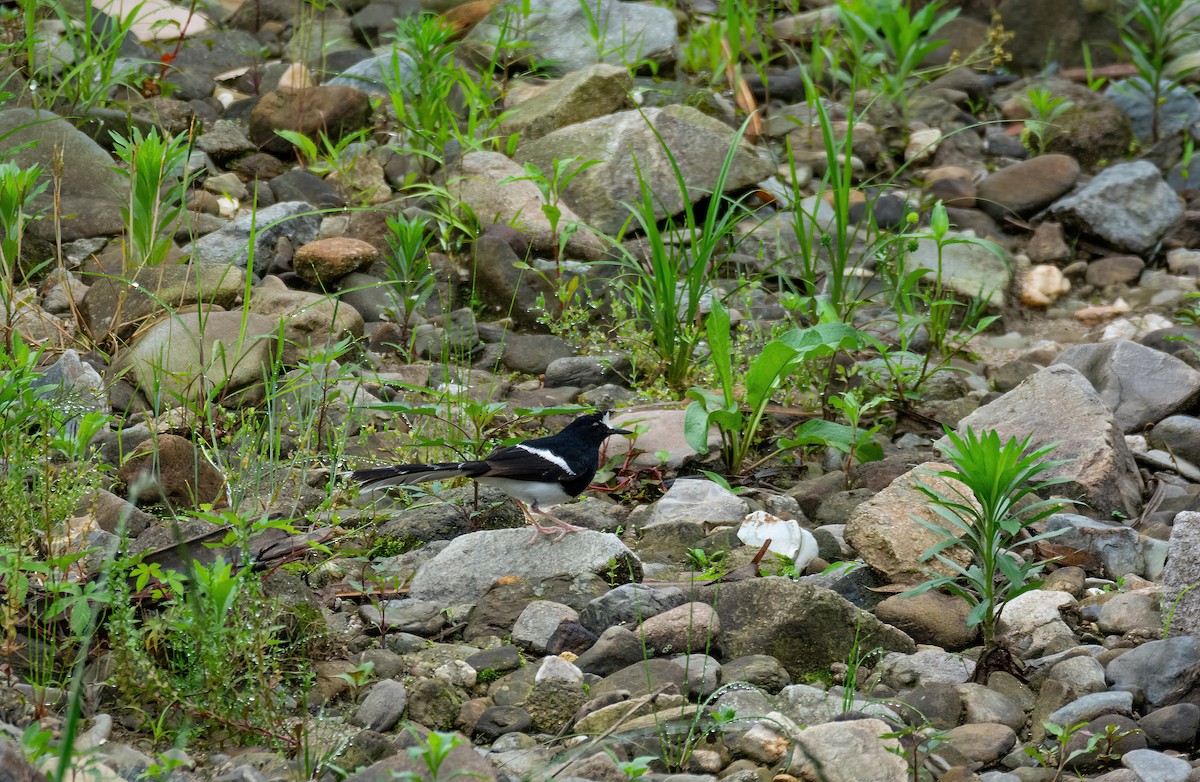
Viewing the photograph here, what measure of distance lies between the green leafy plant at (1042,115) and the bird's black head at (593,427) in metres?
4.78

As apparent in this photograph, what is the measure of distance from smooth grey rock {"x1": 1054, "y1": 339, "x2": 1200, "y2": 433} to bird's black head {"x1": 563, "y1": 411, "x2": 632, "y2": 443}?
7.46ft

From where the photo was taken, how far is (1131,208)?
7.34 m

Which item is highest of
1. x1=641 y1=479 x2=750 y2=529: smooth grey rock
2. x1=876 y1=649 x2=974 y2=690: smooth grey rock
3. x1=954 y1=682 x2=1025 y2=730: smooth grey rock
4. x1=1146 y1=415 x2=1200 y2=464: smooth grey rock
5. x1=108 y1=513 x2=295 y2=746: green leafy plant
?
x1=108 y1=513 x2=295 y2=746: green leafy plant

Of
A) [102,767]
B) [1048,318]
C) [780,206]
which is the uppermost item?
[102,767]

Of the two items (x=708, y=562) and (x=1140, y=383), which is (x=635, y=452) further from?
(x=1140, y=383)

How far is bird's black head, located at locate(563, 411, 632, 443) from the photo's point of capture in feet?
14.9

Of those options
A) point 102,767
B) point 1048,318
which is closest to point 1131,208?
point 1048,318

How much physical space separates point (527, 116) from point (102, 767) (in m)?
5.64

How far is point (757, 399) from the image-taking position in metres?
4.84

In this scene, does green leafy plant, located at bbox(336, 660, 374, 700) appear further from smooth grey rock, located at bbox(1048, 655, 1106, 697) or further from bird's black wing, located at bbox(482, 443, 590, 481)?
smooth grey rock, located at bbox(1048, 655, 1106, 697)

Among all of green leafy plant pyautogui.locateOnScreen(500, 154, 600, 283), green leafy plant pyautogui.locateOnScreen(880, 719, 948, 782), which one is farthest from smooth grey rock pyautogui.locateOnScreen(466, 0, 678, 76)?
green leafy plant pyautogui.locateOnScreen(880, 719, 948, 782)

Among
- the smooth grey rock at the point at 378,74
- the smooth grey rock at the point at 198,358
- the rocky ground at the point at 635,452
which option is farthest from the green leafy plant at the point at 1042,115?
the smooth grey rock at the point at 198,358

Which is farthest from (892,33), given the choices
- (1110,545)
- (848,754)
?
(848,754)

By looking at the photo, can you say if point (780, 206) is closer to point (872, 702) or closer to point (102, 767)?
point (872, 702)
